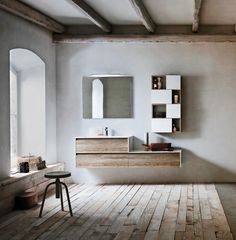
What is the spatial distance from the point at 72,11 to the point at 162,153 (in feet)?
9.87

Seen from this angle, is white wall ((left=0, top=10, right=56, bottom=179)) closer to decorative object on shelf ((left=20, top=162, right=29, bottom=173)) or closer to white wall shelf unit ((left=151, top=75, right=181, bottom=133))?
decorative object on shelf ((left=20, top=162, right=29, bottom=173))

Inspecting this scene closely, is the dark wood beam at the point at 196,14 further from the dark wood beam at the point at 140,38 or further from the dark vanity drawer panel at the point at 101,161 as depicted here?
the dark vanity drawer panel at the point at 101,161

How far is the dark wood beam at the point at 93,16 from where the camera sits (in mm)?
6543

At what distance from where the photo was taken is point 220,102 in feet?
27.6

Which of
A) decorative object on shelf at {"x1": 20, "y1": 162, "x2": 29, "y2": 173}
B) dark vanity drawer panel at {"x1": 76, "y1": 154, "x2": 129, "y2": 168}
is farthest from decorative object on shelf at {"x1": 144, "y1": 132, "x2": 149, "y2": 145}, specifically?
decorative object on shelf at {"x1": 20, "y1": 162, "x2": 29, "y2": 173}

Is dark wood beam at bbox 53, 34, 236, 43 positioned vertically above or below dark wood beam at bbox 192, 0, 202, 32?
below

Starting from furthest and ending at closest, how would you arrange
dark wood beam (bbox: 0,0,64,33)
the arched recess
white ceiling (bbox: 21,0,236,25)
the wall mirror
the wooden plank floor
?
the wall mirror, the arched recess, white ceiling (bbox: 21,0,236,25), dark wood beam (bbox: 0,0,64,33), the wooden plank floor

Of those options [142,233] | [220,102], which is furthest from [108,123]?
[142,233]

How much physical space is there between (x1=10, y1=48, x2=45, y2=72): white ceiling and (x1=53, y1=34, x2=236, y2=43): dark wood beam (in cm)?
83

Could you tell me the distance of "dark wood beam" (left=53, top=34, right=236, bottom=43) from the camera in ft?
27.4

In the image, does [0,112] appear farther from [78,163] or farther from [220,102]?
[220,102]

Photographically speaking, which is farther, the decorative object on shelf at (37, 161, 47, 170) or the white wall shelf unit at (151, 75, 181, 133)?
the white wall shelf unit at (151, 75, 181, 133)

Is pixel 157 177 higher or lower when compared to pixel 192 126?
lower

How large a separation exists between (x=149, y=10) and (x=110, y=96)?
197 cm
